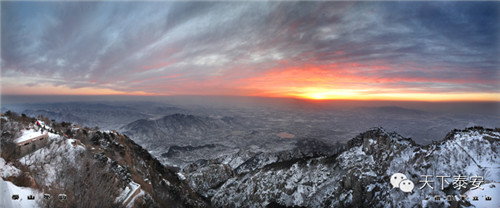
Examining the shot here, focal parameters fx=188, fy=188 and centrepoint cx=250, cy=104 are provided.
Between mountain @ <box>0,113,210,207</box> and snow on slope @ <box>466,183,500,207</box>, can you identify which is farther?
snow on slope @ <box>466,183,500,207</box>

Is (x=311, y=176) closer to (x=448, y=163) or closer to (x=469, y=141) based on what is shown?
(x=448, y=163)

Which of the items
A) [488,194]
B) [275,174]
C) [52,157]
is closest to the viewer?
[488,194]

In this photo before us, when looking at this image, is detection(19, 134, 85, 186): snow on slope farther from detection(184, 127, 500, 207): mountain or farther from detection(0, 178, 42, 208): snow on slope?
detection(184, 127, 500, 207): mountain

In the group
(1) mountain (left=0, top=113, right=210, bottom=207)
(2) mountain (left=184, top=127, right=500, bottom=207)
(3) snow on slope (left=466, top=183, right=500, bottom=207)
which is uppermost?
(1) mountain (left=0, top=113, right=210, bottom=207)

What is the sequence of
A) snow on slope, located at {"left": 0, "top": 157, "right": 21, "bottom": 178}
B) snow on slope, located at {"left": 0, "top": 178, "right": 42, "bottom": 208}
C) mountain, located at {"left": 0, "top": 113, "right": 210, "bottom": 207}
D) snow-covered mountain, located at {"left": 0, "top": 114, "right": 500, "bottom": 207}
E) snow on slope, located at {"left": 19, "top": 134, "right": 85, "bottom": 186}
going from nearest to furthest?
1. snow on slope, located at {"left": 0, "top": 178, "right": 42, "bottom": 208}
2. mountain, located at {"left": 0, "top": 113, "right": 210, "bottom": 207}
3. snow on slope, located at {"left": 0, "top": 157, "right": 21, "bottom": 178}
4. snow-covered mountain, located at {"left": 0, "top": 114, "right": 500, "bottom": 207}
5. snow on slope, located at {"left": 19, "top": 134, "right": 85, "bottom": 186}

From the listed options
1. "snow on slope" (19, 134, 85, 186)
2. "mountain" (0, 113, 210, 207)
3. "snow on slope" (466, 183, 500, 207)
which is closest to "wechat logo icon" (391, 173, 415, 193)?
"snow on slope" (466, 183, 500, 207)

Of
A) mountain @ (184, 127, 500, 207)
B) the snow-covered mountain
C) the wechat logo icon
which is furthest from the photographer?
the wechat logo icon

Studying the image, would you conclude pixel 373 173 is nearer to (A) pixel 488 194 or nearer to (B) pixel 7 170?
(A) pixel 488 194

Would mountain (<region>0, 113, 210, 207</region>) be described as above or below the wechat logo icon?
above

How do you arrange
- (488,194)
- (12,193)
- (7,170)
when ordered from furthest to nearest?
(488,194)
(7,170)
(12,193)

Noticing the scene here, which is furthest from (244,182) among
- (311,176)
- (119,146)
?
(119,146)

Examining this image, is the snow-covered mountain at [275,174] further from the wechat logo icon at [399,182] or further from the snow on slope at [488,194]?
the wechat logo icon at [399,182]

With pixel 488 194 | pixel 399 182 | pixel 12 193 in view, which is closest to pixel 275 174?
pixel 399 182
